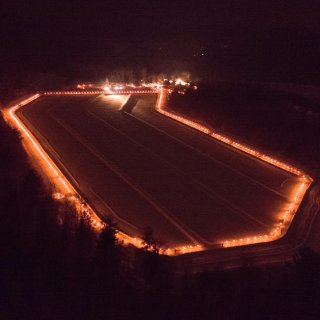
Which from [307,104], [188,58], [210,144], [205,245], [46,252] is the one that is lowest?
[46,252]

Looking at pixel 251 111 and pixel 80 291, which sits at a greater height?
pixel 251 111

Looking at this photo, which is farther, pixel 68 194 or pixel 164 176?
pixel 164 176

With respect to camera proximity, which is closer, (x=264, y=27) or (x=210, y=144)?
(x=210, y=144)

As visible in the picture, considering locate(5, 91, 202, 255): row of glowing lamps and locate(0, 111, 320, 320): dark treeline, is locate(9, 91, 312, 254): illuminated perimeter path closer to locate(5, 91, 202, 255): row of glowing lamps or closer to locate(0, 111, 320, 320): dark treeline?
locate(5, 91, 202, 255): row of glowing lamps

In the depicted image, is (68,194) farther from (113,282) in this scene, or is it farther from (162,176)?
(113,282)

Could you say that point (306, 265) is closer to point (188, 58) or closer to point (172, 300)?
point (172, 300)

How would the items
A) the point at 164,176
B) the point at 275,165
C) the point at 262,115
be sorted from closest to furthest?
the point at 164,176, the point at 275,165, the point at 262,115

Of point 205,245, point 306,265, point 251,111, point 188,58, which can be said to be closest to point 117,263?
point 205,245

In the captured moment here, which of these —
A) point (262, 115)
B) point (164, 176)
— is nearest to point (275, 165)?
point (164, 176)
